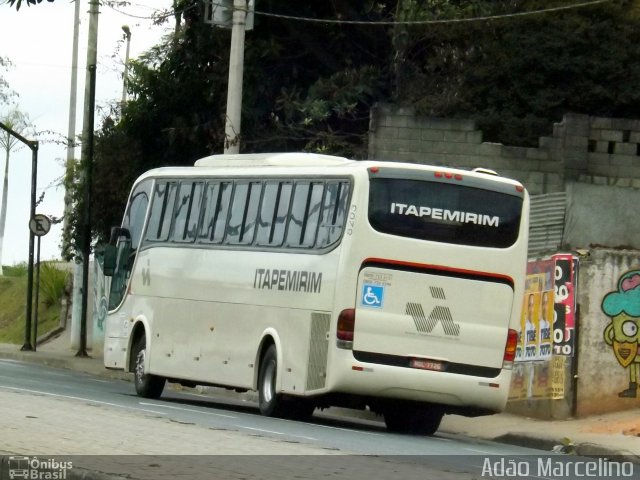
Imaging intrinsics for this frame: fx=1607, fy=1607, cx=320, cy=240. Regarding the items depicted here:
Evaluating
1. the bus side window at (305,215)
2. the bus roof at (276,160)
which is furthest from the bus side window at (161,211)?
the bus side window at (305,215)

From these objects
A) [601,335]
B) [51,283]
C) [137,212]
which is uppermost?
[137,212]

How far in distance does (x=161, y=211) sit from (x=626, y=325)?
7.03 meters

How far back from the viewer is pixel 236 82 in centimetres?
2867

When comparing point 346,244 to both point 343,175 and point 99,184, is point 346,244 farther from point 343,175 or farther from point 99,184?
point 99,184

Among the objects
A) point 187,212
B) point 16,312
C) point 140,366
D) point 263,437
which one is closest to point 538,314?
point 187,212

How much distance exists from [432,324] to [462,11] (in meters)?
17.4

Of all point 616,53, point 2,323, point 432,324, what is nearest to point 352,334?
point 432,324

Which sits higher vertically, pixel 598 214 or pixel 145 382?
pixel 598 214

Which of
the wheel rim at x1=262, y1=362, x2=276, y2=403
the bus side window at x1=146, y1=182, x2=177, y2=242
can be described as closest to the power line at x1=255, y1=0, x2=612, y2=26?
the bus side window at x1=146, y1=182, x2=177, y2=242

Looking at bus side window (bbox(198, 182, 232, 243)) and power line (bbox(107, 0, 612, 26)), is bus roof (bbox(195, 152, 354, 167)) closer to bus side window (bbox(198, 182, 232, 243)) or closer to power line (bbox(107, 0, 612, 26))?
bus side window (bbox(198, 182, 232, 243))

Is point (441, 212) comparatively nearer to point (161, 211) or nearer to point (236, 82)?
point (161, 211)

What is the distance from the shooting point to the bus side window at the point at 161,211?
78.0ft

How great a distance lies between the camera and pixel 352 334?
18.9 meters

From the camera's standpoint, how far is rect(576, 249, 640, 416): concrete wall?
22719 mm
